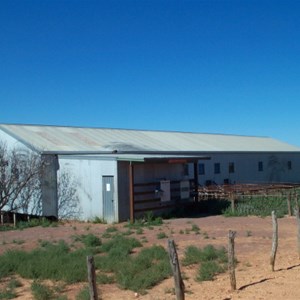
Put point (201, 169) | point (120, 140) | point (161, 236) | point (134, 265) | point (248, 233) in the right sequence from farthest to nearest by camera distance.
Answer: point (201, 169)
point (120, 140)
point (248, 233)
point (161, 236)
point (134, 265)

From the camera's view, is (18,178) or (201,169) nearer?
(18,178)

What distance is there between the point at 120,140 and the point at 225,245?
17.7 m

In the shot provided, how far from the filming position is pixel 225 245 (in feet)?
45.0

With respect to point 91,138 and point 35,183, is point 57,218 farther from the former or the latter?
point 91,138

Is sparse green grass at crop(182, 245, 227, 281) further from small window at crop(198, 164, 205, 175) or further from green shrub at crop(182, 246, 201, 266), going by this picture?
small window at crop(198, 164, 205, 175)

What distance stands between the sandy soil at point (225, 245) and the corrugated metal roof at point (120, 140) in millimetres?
5564

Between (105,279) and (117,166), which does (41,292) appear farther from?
(117,166)

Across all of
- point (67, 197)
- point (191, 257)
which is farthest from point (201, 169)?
point (191, 257)

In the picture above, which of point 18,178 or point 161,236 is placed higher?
point 18,178

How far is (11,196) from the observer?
24047 mm

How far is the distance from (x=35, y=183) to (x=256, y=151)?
2152cm

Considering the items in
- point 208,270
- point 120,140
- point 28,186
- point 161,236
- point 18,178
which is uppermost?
point 120,140

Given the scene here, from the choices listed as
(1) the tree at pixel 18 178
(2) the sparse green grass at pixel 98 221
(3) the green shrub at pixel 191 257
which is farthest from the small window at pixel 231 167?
(3) the green shrub at pixel 191 257

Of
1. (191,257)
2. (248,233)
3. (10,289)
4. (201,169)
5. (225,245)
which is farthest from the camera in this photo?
(201,169)
